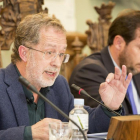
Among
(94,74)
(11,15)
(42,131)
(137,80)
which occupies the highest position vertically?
(11,15)

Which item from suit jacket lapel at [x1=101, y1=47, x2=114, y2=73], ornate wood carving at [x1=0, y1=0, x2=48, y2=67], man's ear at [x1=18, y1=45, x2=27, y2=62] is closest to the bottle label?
man's ear at [x1=18, y1=45, x2=27, y2=62]

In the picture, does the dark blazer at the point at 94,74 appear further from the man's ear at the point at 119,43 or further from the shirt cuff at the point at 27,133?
the shirt cuff at the point at 27,133

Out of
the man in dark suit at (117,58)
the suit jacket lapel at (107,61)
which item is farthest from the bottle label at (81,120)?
the suit jacket lapel at (107,61)

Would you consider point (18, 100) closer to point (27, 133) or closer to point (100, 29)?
point (27, 133)

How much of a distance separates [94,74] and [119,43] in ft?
1.40

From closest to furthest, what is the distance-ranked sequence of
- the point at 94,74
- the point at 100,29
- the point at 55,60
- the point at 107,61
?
1. the point at 55,60
2. the point at 94,74
3. the point at 107,61
4. the point at 100,29

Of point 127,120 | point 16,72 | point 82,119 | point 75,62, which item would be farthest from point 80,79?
point 127,120

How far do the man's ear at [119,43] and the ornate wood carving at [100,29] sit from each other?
1.30 ft

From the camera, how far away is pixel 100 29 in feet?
11.0

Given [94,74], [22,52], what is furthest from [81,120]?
[94,74]

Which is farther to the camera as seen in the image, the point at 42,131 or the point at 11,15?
the point at 11,15

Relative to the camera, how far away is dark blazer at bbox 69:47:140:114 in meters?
2.68

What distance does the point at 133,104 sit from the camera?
2781 millimetres

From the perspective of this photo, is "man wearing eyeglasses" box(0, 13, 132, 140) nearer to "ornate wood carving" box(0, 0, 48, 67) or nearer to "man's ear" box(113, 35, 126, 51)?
"ornate wood carving" box(0, 0, 48, 67)
